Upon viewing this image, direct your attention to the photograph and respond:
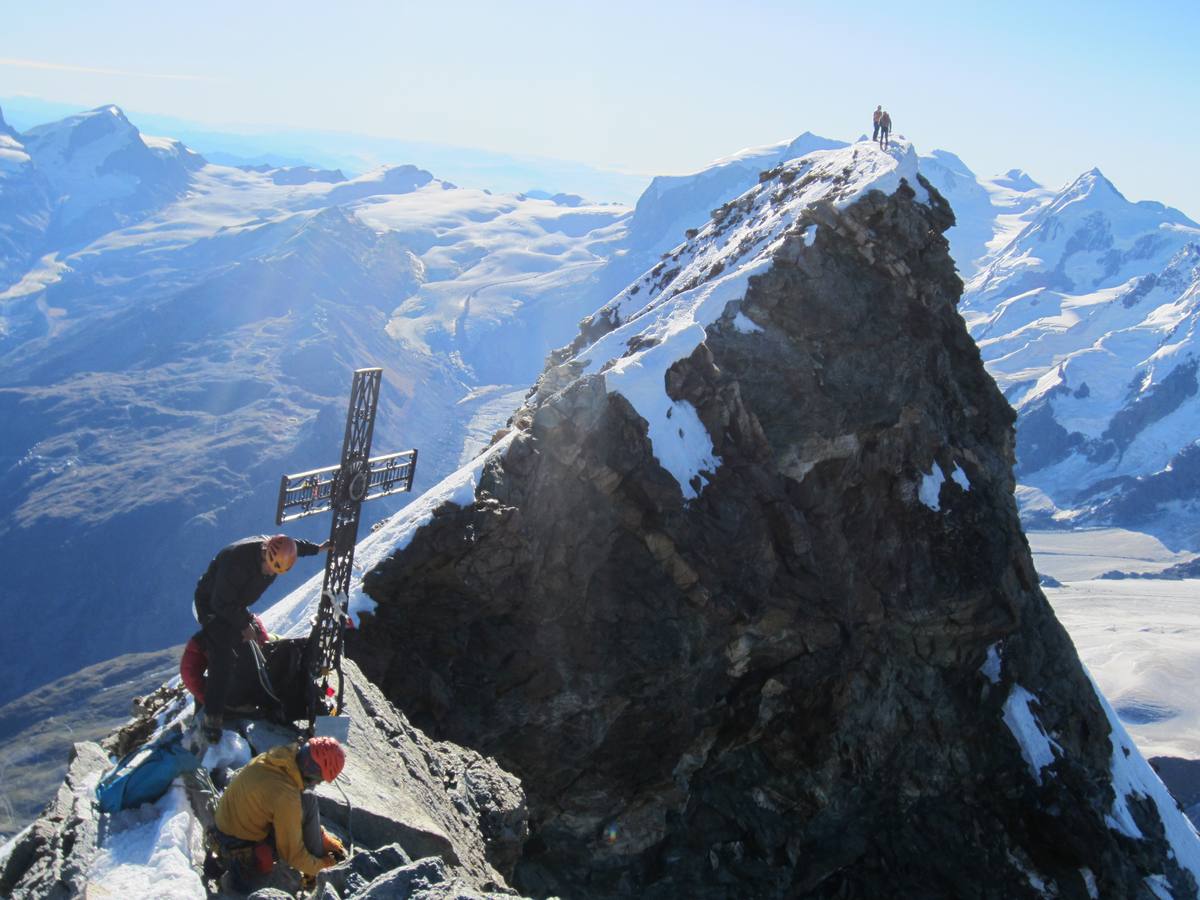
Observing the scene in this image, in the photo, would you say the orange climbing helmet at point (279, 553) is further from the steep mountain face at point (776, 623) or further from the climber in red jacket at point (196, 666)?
the steep mountain face at point (776, 623)

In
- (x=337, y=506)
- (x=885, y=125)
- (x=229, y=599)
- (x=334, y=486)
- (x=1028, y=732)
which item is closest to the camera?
(x=229, y=599)

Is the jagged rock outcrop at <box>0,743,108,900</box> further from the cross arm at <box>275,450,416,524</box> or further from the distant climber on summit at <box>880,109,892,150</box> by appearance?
the distant climber on summit at <box>880,109,892,150</box>

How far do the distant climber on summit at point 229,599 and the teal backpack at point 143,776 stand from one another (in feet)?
3.66

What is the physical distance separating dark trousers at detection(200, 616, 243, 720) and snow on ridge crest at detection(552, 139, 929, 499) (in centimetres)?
1642

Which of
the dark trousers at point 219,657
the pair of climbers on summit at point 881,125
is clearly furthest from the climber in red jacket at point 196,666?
the pair of climbers on summit at point 881,125

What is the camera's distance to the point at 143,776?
12.7 m

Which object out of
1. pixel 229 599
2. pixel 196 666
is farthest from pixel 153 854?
pixel 229 599

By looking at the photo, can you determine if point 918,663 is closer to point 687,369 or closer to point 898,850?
point 898,850

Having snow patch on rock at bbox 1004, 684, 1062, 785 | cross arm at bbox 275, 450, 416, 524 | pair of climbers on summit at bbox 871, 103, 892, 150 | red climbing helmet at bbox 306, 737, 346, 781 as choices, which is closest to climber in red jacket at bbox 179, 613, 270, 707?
cross arm at bbox 275, 450, 416, 524

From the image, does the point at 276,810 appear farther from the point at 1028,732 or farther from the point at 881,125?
the point at 881,125

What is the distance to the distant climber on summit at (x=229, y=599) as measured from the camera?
1429 centimetres

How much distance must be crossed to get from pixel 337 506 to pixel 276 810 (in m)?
5.80

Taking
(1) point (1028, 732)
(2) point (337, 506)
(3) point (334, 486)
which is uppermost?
(3) point (334, 486)

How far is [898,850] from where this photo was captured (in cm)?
3312
